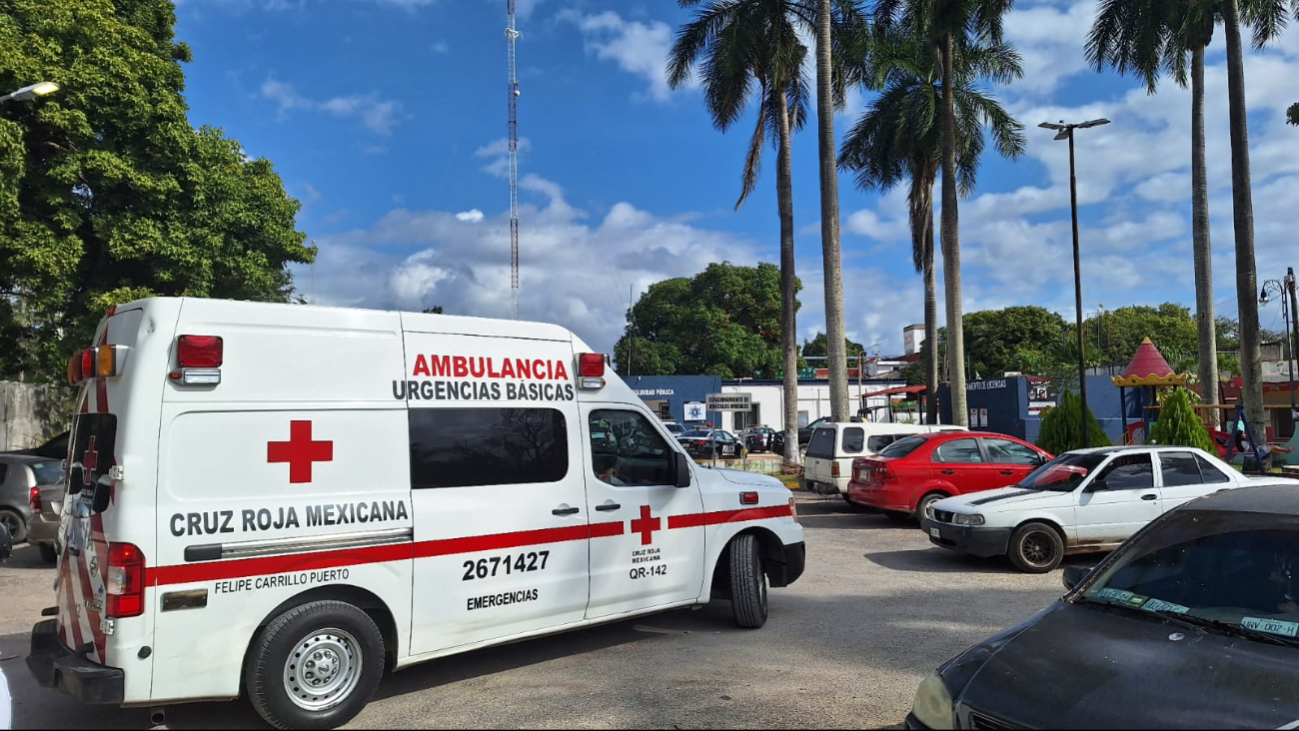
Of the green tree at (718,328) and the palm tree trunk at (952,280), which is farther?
the green tree at (718,328)

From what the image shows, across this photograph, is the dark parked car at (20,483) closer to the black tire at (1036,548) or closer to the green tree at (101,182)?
the green tree at (101,182)

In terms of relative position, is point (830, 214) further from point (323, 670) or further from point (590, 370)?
point (323, 670)

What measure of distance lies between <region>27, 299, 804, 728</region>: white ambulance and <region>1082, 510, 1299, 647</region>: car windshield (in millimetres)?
3280

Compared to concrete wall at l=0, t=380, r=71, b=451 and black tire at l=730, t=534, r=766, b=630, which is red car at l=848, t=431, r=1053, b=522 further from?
concrete wall at l=0, t=380, r=71, b=451

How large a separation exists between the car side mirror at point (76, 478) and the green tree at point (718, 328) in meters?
59.8

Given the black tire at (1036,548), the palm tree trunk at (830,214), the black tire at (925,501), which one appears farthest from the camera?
the palm tree trunk at (830,214)

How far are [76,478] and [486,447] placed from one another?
2399 mm

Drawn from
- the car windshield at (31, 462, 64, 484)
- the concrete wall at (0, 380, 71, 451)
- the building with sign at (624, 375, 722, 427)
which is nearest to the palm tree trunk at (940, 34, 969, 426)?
the car windshield at (31, 462, 64, 484)

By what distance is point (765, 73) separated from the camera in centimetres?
2427

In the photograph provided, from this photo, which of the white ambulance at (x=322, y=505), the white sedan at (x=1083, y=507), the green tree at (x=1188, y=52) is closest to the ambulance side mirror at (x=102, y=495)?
the white ambulance at (x=322, y=505)

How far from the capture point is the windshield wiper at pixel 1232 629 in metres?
3.69

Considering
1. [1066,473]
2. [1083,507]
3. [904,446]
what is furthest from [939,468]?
[1083,507]

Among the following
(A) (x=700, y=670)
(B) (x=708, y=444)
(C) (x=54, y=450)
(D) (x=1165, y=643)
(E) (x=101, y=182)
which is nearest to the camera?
(D) (x=1165, y=643)

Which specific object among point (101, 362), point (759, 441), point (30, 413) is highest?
point (101, 362)
